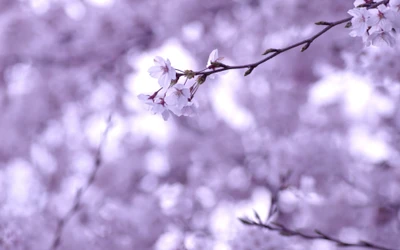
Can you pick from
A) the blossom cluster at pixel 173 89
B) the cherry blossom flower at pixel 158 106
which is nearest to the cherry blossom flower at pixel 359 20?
the blossom cluster at pixel 173 89

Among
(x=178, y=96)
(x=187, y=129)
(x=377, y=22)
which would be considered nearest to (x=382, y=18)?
(x=377, y=22)

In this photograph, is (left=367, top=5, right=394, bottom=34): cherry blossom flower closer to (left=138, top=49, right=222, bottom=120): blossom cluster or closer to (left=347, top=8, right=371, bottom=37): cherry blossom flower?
(left=347, top=8, right=371, bottom=37): cherry blossom flower

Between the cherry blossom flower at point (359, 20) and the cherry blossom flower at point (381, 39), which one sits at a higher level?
the cherry blossom flower at point (359, 20)

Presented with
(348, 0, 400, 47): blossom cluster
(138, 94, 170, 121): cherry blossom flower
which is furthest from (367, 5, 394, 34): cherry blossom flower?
(138, 94, 170, 121): cherry blossom flower

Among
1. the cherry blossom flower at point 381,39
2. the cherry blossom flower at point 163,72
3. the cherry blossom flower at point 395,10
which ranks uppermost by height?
the cherry blossom flower at point 163,72

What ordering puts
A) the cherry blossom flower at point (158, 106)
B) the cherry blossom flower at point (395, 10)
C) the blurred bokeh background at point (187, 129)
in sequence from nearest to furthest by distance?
the cherry blossom flower at point (395, 10), the cherry blossom flower at point (158, 106), the blurred bokeh background at point (187, 129)

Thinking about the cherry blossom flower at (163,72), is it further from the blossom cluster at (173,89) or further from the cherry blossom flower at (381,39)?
the cherry blossom flower at (381,39)

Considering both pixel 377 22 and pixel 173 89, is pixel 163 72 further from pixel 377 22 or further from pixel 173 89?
pixel 377 22
